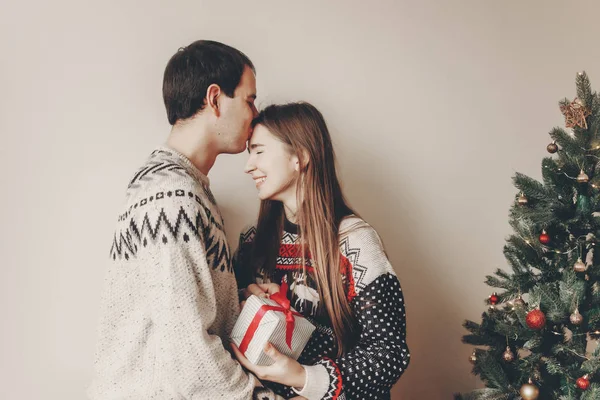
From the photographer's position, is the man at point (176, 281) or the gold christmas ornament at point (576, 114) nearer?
the man at point (176, 281)

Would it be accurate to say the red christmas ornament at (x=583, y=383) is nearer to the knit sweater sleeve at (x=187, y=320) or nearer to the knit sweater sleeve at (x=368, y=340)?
the knit sweater sleeve at (x=368, y=340)

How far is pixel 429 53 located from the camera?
7.23 feet

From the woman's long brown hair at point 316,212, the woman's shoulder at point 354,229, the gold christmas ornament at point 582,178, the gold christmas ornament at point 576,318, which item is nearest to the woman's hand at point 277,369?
the woman's long brown hair at point 316,212

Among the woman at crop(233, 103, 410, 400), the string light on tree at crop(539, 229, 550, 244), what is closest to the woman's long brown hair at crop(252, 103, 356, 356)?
the woman at crop(233, 103, 410, 400)

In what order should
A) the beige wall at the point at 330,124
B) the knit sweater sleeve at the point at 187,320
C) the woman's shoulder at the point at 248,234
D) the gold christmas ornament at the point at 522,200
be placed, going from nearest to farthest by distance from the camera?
the knit sweater sleeve at the point at 187,320 < the gold christmas ornament at the point at 522,200 < the beige wall at the point at 330,124 < the woman's shoulder at the point at 248,234

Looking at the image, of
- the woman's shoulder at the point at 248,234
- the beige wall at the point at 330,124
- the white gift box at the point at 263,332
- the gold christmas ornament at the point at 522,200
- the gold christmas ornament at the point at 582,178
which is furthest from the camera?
the woman's shoulder at the point at 248,234

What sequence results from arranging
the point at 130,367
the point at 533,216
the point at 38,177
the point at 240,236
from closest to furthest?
the point at 130,367
the point at 533,216
the point at 38,177
the point at 240,236

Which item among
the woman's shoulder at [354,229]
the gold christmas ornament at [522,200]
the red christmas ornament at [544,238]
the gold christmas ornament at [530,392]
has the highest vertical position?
the gold christmas ornament at [522,200]

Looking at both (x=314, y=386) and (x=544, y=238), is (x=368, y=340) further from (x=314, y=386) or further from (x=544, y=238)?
(x=544, y=238)

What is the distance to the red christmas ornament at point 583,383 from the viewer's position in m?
1.30

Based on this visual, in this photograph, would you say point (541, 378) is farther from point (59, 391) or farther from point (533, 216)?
point (59, 391)

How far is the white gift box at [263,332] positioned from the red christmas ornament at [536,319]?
647 millimetres

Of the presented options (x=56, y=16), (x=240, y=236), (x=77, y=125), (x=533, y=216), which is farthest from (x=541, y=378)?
(x=56, y=16)

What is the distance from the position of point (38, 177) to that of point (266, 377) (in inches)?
40.0
